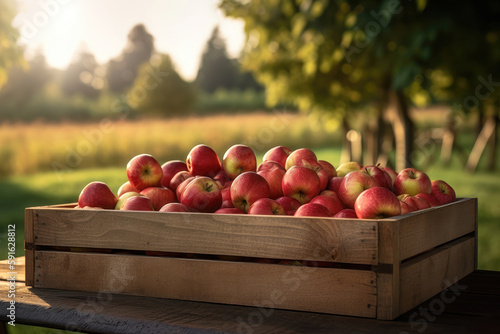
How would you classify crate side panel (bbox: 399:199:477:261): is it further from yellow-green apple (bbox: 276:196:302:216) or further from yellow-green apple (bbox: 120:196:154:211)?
yellow-green apple (bbox: 120:196:154:211)

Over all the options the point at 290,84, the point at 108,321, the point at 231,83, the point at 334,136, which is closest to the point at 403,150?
the point at 290,84

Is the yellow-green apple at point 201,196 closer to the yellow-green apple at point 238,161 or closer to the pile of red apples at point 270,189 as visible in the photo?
the pile of red apples at point 270,189

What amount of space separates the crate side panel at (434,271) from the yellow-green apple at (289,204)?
0.47m

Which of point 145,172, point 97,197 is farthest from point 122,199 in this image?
point 145,172

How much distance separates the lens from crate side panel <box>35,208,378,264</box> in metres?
1.63

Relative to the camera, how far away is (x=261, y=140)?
56.3 ft

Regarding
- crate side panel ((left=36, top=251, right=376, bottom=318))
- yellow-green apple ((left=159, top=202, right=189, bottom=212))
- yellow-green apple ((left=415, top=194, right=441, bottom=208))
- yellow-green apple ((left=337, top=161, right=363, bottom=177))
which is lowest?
crate side panel ((left=36, top=251, right=376, bottom=318))

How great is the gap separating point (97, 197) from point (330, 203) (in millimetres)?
920

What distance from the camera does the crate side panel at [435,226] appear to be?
1673 millimetres

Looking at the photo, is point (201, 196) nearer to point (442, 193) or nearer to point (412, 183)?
point (412, 183)

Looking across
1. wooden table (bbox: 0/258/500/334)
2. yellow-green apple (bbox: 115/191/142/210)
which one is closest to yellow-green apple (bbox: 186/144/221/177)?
yellow-green apple (bbox: 115/191/142/210)

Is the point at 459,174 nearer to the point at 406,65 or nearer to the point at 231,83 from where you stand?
the point at 231,83

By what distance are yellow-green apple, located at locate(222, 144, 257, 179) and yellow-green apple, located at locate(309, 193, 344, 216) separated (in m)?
0.48

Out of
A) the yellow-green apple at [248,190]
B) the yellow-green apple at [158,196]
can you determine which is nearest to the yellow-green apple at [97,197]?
the yellow-green apple at [158,196]
